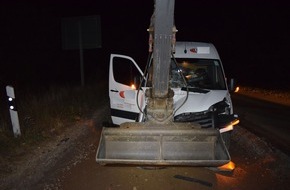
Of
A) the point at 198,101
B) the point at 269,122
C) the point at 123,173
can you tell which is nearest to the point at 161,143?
the point at 123,173

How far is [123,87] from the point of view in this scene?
7332 mm

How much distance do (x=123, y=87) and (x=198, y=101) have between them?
2029 millimetres

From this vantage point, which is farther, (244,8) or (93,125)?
(244,8)

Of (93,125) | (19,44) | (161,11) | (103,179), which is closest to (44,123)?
(93,125)

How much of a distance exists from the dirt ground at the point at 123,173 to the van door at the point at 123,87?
3.33ft

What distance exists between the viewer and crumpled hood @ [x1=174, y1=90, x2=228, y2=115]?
5.82m

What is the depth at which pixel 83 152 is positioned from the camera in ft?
21.9

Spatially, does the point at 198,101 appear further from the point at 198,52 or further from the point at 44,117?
the point at 44,117

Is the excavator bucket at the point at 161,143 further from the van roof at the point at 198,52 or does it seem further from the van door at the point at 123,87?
the van roof at the point at 198,52

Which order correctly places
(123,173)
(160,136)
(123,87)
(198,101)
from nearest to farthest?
(160,136) < (123,173) < (198,101) < (123,87)

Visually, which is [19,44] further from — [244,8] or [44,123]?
[244,8]

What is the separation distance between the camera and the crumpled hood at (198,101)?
582 cm

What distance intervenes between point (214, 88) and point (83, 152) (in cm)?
304

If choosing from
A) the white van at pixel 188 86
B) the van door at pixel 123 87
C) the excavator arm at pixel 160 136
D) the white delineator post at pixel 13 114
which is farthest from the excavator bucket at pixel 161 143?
the white delineator post at pixel 13 114
